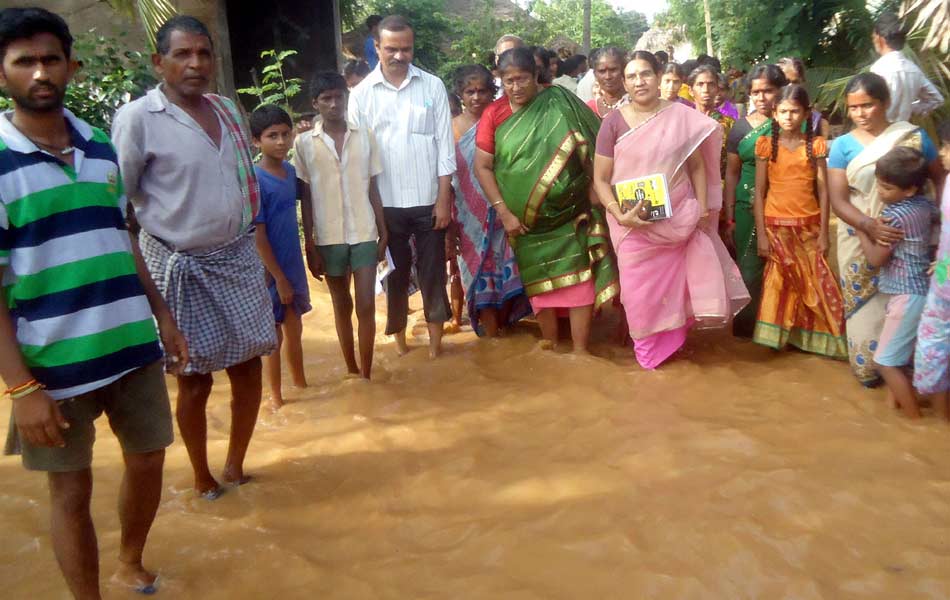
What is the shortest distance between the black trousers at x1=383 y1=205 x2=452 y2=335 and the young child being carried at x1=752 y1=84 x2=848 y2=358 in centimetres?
184

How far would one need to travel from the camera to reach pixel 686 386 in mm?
4129

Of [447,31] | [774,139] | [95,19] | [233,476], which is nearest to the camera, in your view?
[233,476]

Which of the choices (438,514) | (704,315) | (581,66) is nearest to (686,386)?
(704,315)

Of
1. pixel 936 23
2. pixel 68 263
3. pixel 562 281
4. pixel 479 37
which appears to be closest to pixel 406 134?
pixel 562 281

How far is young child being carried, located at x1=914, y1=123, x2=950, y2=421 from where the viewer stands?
3.33 metres

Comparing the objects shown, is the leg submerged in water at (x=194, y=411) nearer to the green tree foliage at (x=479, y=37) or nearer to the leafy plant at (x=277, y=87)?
the leafy plant at (x=277, y=87)

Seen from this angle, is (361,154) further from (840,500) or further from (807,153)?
(840,500)

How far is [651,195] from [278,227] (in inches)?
75.7

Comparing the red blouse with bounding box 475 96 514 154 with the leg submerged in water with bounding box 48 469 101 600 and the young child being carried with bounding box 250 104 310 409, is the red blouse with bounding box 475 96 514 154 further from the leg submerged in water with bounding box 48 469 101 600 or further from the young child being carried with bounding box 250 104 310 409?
the leg submerged in water with bounding box 48 469 101 600

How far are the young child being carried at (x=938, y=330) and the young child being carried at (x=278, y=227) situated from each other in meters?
2.92

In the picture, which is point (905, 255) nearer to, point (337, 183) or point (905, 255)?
point (905, 255)

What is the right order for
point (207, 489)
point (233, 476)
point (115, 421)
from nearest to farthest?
point (115, 421) → point (207, 489) → point (233, 476)

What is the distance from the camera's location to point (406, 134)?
14.8ft

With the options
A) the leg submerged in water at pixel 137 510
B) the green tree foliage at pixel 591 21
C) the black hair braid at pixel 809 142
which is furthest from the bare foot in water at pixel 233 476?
the green tree foliage at pixel 591 21
